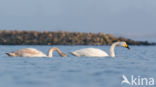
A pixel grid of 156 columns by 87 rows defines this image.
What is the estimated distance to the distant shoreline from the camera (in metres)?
58.8

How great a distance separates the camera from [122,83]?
9.81 meters

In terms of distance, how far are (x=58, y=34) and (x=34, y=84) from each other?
51863 millimetres

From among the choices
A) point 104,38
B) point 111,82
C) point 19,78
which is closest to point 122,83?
point 111,82

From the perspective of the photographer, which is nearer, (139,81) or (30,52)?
(139,81)

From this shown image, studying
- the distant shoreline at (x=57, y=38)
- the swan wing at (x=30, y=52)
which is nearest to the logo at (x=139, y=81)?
the swan wing at (x=30, y=52)

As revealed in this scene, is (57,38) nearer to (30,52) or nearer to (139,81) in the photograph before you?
(30,52)

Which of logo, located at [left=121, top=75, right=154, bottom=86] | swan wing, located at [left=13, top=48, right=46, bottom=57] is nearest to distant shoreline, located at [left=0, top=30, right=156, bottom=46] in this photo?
swan wing, located at [left=13, top=48, right=46, bottom=57]

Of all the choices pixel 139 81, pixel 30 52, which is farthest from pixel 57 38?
pixel 139 81

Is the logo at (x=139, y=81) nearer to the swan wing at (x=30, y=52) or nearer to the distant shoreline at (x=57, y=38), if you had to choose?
the swan wing at (x=30, y=52)

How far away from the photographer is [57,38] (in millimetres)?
59500

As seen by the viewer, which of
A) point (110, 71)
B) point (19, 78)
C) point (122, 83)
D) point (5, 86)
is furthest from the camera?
point (110, 71)

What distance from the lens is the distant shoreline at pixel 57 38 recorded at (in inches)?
2315

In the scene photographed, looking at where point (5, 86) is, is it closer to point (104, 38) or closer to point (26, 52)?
point (26, 52)

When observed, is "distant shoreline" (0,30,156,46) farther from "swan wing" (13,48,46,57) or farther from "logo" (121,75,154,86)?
"logo" (121,75,154,86)
